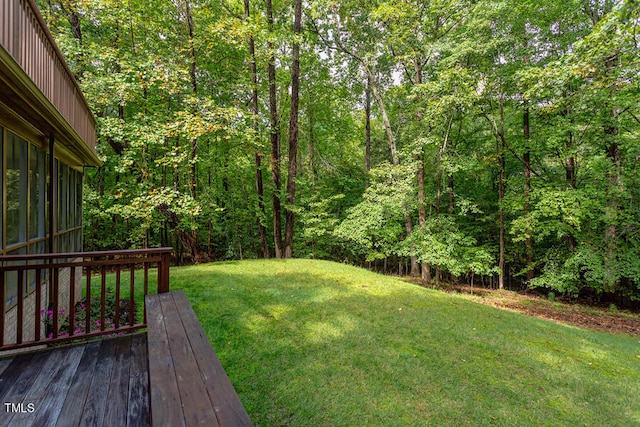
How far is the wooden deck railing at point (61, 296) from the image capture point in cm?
265

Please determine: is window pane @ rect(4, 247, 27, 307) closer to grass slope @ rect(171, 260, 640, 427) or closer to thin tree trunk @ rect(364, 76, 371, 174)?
grass slope @ rect(171, 260, 640, 427)

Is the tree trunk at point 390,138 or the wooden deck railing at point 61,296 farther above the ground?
the tree trunk at point 390,138

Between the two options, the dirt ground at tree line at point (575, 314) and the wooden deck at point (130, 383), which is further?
the dirt ground at tree line at point (575, 314)

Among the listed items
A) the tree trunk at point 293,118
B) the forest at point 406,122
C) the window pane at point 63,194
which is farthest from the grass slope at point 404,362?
the tree trunk at point 293,118

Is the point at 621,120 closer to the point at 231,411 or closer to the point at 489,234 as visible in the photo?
the point at 489,234

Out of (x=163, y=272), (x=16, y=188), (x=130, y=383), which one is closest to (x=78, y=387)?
(x=130, y=383)

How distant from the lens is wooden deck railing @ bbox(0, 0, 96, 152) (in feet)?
6.64

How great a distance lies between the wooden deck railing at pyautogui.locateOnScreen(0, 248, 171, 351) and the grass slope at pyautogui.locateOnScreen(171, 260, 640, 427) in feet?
4.25

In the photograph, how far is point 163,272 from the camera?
11.1ft

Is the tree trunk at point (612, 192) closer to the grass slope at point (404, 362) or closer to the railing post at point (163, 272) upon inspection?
the grass slope at point (404, 362)

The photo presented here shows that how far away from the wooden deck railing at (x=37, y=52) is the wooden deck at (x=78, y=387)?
2438 mm

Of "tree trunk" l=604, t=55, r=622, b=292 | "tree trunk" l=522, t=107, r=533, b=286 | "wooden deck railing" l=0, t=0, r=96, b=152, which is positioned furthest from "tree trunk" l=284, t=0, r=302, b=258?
"tree trunk" l=604, t=55, r=622, b=292

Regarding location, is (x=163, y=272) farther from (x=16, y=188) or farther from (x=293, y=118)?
(x=293, y=118)

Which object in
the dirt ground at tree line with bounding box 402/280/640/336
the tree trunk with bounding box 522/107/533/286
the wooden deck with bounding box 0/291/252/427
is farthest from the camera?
the tree trunk with bounding box 522/107/533/286
